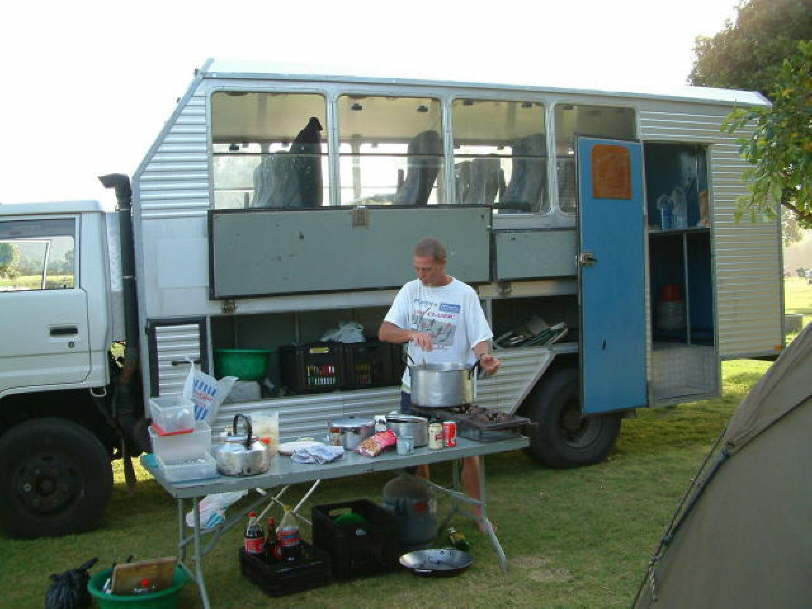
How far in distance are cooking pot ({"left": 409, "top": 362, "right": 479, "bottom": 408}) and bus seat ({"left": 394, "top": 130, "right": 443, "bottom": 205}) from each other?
200cm

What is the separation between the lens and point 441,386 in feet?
15.9

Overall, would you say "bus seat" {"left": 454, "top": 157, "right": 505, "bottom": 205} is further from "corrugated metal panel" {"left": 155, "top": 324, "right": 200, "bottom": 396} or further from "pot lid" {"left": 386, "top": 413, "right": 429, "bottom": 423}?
"pot lid" {"left": 386, "top": 413, "right": 429, "bottom": 423}

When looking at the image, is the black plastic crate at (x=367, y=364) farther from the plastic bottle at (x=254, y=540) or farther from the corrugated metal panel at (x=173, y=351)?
the plastic bottle at (x=254, y=540)

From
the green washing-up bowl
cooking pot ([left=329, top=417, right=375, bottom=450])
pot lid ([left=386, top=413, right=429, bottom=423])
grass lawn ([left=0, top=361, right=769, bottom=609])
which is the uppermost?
the green washing-up bowl

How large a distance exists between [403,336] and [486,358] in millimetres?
500

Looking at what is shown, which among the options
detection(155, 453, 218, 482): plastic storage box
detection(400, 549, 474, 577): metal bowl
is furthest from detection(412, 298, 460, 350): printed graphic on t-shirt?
detection(155, 453, 218, 482): plastic storage box

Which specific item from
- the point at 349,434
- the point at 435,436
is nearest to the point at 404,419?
the point at 435,436

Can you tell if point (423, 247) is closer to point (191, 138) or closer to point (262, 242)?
point (262, 242)

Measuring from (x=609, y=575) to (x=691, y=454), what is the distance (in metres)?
3.12

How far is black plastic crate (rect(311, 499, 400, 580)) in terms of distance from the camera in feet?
15.6

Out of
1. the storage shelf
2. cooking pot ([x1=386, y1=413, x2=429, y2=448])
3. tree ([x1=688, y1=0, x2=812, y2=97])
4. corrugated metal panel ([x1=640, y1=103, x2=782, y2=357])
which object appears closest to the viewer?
cooking pot ([x1=386, y1=413, x2=429, y2=448])

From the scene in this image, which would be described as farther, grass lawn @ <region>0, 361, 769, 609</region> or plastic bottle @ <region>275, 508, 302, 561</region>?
plastic bottle @ <region>275, 508, 302, 561</region>

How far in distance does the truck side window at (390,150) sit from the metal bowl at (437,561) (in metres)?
2.58

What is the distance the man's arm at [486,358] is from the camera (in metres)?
5.00
